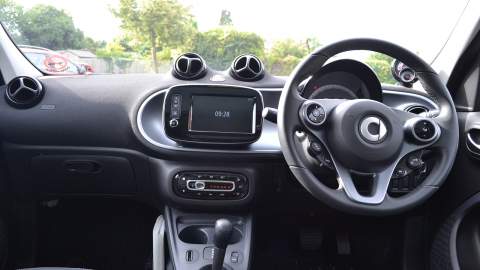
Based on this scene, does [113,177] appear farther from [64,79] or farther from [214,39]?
[214,39]

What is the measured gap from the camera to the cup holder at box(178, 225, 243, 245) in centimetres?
209

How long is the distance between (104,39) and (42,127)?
556mm

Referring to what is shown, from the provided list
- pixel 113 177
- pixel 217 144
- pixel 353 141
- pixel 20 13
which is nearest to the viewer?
pixel 353 141

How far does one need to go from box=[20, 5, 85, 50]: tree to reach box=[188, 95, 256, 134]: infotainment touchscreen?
2.68 ft

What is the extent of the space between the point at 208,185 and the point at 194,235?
0.29 m

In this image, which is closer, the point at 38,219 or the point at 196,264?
the point at 196,264

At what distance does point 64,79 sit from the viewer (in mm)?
2186

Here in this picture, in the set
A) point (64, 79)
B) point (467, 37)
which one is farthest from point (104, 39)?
point (467, 37)

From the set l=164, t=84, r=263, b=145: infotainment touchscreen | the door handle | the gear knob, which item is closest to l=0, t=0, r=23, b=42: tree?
the door handle

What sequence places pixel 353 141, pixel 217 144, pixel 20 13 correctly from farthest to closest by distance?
1. pixel 20 13
2. pixel 217 144
3. pixel 353 141

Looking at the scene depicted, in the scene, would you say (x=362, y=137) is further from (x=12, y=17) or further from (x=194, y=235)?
(x=12, y=17)

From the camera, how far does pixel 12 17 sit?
2.28 metres

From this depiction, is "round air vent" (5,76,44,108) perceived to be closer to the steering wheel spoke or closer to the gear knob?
the gear knob

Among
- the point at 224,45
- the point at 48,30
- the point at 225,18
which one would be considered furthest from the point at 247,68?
the point at 48,30
